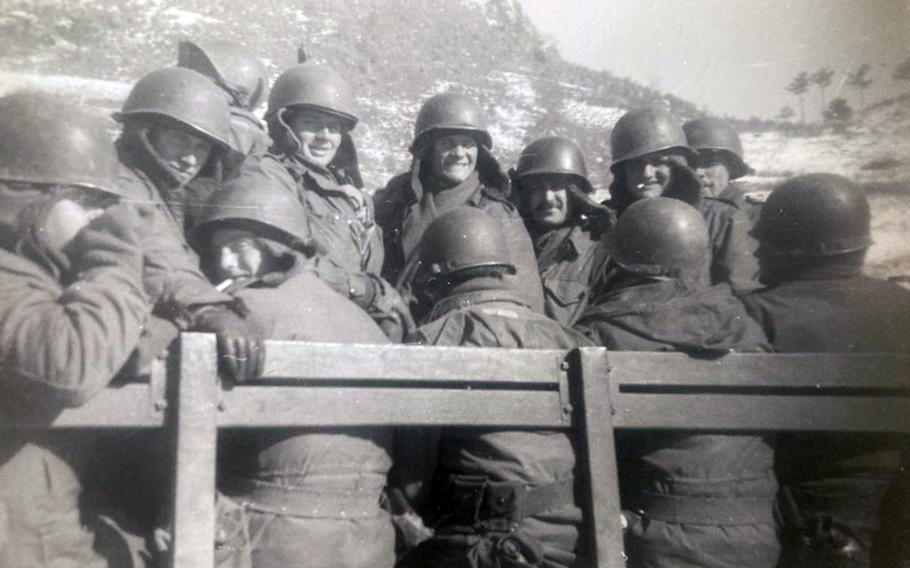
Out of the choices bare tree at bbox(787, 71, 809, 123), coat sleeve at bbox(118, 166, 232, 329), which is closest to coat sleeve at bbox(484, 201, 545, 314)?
coat sleeve at bbox(118, 166, 232, 329)

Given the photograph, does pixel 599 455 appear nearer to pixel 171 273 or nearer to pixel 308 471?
pixel 308 471

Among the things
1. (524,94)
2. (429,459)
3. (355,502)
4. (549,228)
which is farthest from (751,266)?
(524,94)

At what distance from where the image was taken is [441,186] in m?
6.36

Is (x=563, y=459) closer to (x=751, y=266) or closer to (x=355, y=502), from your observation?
(x=355, y=502)

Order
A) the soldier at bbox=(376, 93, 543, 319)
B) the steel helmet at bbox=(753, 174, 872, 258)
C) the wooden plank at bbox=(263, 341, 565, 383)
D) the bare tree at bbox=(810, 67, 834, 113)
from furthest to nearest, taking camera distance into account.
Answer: the bare tree at bbox=(810, 67, 834, 113), the soldier at bbox=(376, 93, 543, 319), the steel helmet at bbox=(753, 174, 872, 258), the wooden plank at bbox=(263, 341, 565, 383)

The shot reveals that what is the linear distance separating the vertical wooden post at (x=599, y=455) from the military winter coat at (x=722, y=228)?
2.32 meters

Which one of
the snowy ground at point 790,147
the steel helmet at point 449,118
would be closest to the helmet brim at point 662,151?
the steel helmet at point 449,118

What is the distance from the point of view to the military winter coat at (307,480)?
323 centimetres

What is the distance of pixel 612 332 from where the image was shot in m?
4.01

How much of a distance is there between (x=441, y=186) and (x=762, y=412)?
135 inches

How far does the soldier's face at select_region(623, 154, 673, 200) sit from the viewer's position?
246 inches

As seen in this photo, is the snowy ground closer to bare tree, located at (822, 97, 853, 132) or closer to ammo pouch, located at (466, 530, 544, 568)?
bare tree, located at (822, 97, 853, 132)

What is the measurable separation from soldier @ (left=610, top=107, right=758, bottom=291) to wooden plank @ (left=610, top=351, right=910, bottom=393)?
6.74 feet

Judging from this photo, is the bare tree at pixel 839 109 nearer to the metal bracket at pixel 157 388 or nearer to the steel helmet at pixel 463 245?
the steel helmet at pixel 463 245
